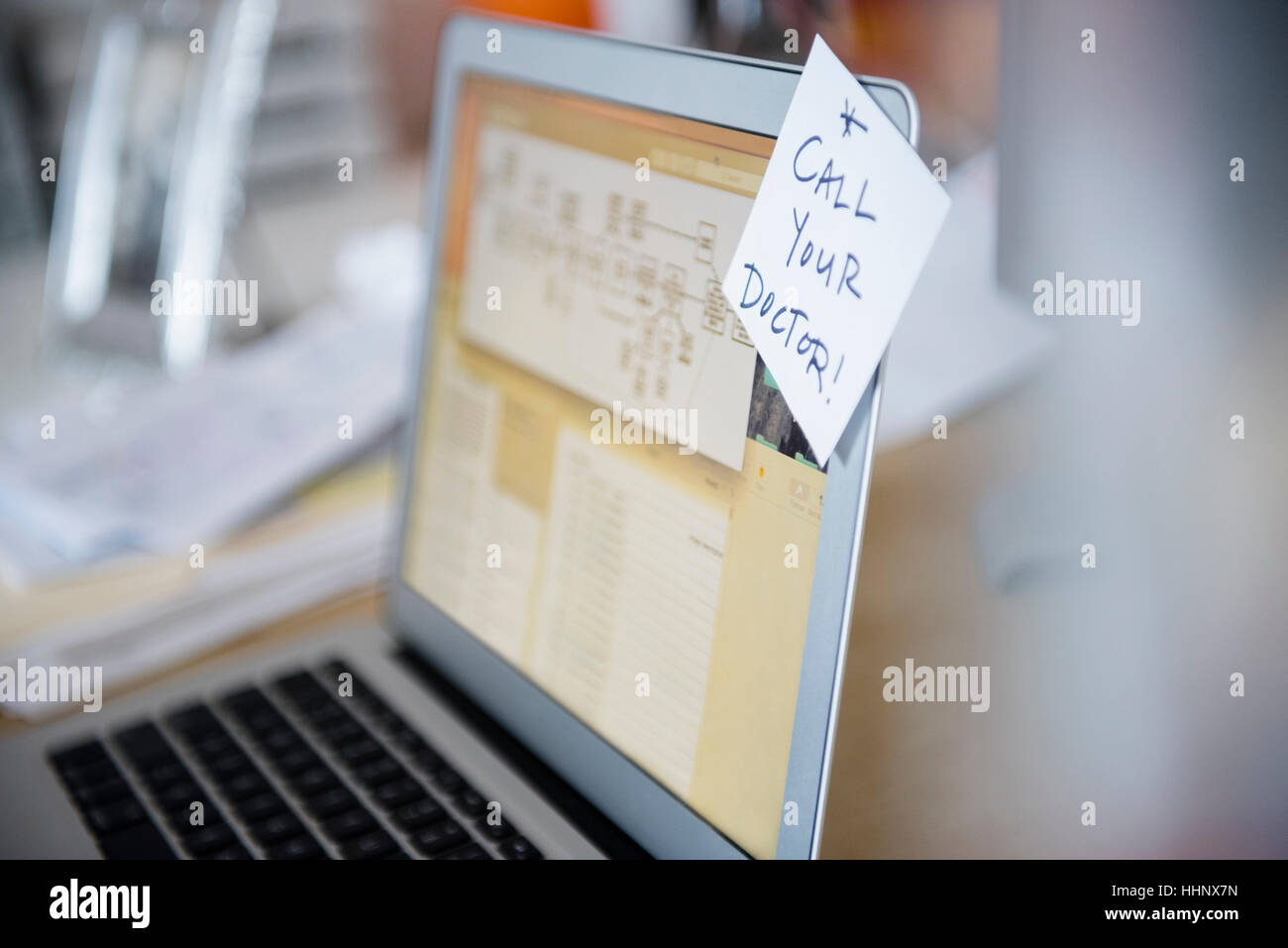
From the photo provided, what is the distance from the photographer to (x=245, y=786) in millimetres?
515

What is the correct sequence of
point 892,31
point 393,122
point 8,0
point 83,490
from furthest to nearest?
point 393,122, point 8,0, point 892,31, point 83,490

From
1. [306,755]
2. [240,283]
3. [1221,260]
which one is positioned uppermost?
[1221,260]

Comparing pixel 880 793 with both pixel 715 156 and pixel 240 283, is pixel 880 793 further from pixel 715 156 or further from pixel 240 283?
pixel 240 283

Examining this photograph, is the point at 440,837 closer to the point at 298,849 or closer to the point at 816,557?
the point at 298,849

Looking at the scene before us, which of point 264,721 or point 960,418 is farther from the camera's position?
point 960,418

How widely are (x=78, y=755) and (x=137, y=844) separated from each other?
95mm

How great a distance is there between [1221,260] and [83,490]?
29.8 inches

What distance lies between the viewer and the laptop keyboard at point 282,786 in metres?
0.47

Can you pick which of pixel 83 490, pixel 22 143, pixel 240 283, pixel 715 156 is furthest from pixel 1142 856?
pixel 22 143

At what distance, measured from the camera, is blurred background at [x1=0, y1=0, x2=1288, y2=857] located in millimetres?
501

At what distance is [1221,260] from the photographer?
0.51 meters
